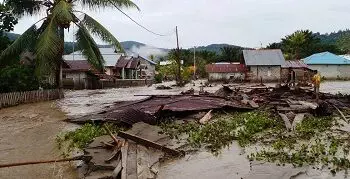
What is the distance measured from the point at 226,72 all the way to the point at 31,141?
43.9m

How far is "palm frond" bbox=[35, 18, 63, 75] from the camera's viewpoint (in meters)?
23.2

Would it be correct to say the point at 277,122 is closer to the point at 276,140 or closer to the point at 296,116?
the point at 296,116

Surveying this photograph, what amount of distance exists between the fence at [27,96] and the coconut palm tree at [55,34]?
1894mm

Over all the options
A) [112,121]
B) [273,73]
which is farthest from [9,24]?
[273,73]

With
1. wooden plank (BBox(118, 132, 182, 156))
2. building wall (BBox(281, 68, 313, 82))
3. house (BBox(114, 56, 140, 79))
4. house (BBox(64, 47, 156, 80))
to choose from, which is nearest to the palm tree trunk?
house (BBox(64, 47, 156, 80))

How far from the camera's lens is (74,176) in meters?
8.71

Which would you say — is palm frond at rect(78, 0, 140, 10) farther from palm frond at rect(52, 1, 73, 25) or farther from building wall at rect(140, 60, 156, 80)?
building wall at rect(140, 60, 156, 80)

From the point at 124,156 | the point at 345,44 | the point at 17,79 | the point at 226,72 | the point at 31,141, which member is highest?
the point at 345,44

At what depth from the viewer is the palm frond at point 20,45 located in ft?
82.7

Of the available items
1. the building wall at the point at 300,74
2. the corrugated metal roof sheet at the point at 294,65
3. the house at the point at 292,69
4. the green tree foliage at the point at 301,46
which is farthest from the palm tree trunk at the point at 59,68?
the green tree foliage at the point at 301,46

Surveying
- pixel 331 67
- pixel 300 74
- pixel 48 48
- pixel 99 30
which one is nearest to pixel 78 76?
pixel 99 30

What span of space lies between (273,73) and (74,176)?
4578 cm

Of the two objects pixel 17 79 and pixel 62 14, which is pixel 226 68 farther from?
pixel 17 79

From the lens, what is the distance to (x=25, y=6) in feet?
88.9
